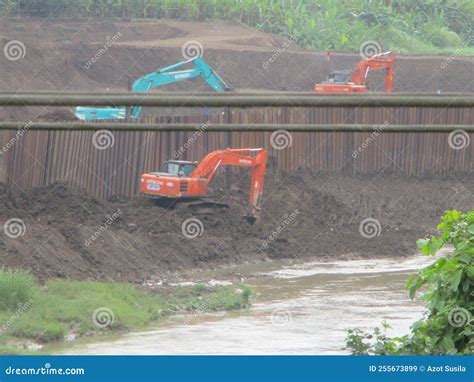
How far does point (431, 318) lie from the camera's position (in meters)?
5.45

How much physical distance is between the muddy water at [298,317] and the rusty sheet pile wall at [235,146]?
4.32 meters

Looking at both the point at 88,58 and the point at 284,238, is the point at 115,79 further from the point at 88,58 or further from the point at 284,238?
the point at 284,238

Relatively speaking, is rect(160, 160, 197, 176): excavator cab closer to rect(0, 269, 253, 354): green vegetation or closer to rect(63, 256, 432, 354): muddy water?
rect(63, 256, 432, 354): muddy water

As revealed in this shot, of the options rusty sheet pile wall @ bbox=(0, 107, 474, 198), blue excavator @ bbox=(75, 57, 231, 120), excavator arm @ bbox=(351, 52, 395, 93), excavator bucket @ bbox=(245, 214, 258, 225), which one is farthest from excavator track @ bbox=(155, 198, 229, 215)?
excavator arm @ bbox=(351, 52, 395, 93)

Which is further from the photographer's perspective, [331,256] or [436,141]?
[436,141]

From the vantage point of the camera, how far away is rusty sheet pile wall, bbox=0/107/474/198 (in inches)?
1110

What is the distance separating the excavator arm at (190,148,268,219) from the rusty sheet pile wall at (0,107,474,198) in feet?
4.20

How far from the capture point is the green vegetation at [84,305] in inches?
725

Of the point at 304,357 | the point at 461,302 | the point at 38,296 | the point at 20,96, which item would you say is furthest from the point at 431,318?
the point at 38,296

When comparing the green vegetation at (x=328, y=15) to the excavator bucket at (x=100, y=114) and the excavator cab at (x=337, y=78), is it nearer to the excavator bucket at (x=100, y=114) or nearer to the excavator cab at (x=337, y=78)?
the excavator cab at (x=337, y=78)

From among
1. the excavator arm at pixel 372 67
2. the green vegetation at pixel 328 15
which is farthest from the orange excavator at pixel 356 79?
the green vegetation at pixel 328 15

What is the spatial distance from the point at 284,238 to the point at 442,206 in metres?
6.74

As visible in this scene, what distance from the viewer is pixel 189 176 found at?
2791 centimetres

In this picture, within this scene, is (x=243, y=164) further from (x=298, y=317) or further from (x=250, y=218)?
(x=298, y=317)
